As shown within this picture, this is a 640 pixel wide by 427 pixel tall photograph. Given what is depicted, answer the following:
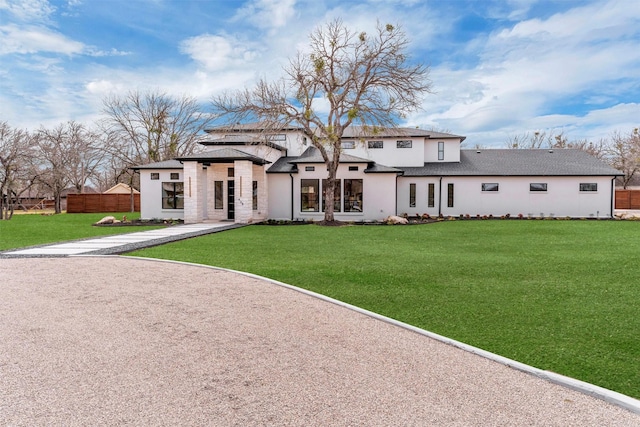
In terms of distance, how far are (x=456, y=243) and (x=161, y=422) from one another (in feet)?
33.7

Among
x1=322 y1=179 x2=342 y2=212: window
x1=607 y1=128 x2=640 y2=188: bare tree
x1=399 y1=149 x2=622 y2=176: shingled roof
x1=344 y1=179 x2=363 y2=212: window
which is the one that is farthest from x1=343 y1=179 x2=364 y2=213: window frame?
x1=607 y1=128 x2=640 y2=188: bare tree

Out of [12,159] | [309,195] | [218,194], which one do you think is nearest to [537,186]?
[309,195]

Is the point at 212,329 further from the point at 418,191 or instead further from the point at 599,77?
the point at 418,191

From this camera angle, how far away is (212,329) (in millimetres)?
4410

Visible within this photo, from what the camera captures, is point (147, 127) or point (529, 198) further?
point (147, 127)

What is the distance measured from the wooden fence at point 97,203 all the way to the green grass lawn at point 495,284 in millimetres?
23749

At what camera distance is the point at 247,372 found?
3.32 meters

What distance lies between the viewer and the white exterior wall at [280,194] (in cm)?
2162

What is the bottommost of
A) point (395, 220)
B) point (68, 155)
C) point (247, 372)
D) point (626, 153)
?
point (247, 372)

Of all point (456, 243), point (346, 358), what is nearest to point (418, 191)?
point (456, 243)

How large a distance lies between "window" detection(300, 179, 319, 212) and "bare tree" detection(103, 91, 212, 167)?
17.1 metres

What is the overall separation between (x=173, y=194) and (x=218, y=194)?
8.31 feet

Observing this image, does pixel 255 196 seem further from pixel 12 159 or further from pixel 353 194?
pixel 12 159

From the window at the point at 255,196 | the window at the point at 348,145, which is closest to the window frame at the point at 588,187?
the window at the point at 348,145
